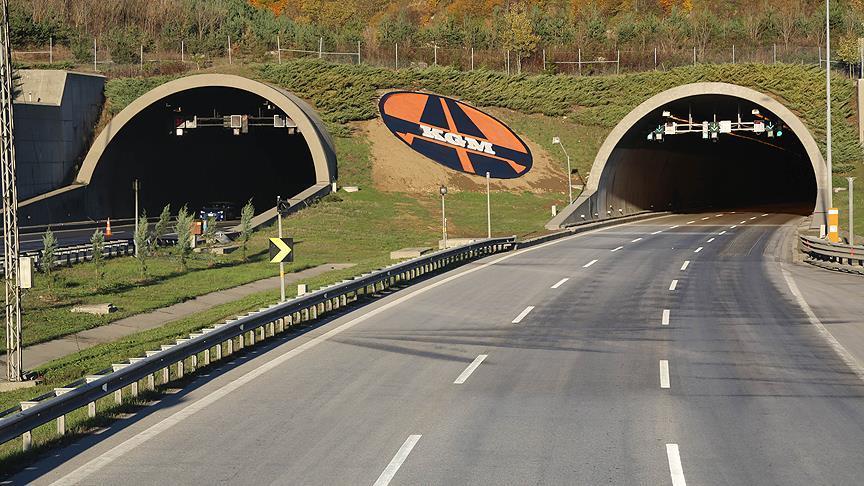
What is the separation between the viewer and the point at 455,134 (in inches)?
2889

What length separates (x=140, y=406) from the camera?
14648 mm

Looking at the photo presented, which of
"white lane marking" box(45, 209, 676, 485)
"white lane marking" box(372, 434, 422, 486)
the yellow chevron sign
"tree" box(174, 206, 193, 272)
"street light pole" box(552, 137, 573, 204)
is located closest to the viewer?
"white lane marking" box(372, 434, 422, 486)

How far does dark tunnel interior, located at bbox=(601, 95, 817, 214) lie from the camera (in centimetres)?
7100

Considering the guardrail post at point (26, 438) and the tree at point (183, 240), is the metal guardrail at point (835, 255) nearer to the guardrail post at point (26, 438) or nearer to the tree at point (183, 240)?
the tree at point (183, 240)

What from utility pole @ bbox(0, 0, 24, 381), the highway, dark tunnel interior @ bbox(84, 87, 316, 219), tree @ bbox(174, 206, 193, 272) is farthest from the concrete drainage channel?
dark tunnel interior @ bbox(84, 87, 316, 219)

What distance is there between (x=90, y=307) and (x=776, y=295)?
19004 millimetres

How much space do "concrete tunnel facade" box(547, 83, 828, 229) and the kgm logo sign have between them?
7266 millimetres

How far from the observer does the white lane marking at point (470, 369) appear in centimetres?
1620

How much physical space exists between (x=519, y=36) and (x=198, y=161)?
110 ft

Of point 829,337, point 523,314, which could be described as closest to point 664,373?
point 829,337

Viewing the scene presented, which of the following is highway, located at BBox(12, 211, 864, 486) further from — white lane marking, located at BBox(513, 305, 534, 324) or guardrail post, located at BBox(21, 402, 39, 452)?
guardrail post, located at BBox(21, 402, 39, 452)

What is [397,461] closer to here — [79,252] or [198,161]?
[79,252]

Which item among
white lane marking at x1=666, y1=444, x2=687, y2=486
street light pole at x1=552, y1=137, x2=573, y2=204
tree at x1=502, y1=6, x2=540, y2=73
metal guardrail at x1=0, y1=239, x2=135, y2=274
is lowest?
white lane marking at x1=666, y1=444, x2=687, y2=486

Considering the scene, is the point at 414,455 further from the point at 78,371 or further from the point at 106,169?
the point at 106,169
